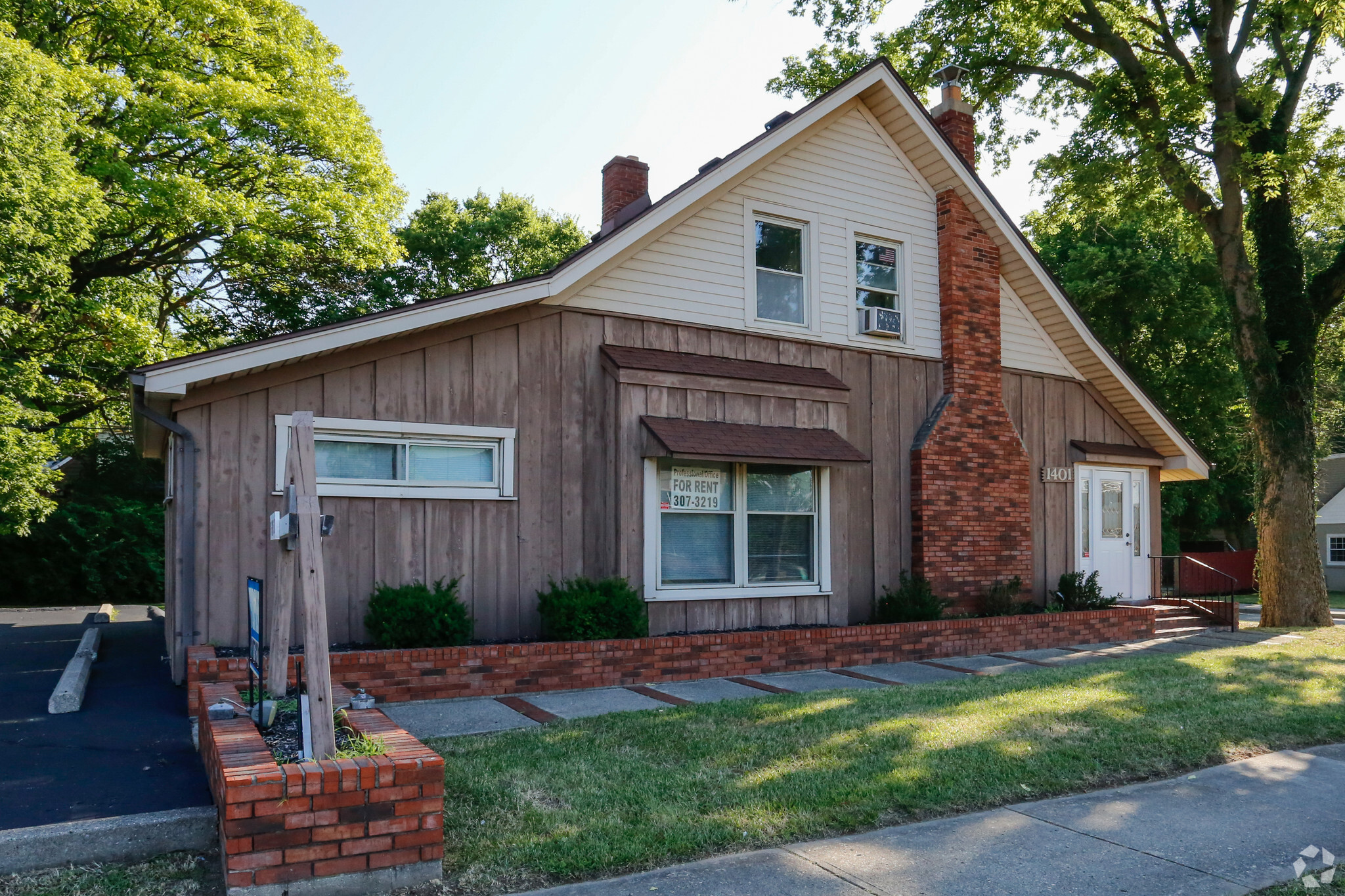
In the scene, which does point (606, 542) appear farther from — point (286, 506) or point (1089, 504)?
point (1089, 504)

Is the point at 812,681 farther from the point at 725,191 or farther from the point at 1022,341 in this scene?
the point at 1022,341

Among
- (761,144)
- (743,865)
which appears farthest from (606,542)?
(743,865)

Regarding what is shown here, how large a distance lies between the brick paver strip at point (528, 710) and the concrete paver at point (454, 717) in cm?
5

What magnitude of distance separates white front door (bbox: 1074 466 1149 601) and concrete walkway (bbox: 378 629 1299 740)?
7.55 feet

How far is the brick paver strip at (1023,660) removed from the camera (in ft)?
36.5

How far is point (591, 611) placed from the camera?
31.5 ft

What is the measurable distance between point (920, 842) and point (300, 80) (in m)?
21.4

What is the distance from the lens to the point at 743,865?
463 cm

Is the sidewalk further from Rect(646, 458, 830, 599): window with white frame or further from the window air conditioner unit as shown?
the window air conditioner unit

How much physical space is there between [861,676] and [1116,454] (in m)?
7.83

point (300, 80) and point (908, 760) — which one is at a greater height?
point (300, 80)

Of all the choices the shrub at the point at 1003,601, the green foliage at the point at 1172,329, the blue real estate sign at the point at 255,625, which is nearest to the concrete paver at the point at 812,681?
the shrub at the point at 1003,601

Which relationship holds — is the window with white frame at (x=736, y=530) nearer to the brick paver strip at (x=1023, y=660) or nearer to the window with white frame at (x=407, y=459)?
the window with white frame at (x=407, y=459)

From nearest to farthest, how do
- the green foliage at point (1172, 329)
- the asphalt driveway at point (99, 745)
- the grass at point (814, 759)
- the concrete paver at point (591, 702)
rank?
the grass at point (814, 759) → the asphalt driveway at point (99, 745) → the concrete paver at point (591, 702) → the green foliage at point (1172, 329)
